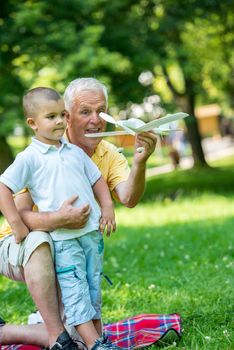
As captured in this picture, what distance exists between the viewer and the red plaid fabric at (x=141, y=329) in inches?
162

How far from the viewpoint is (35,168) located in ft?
12.0

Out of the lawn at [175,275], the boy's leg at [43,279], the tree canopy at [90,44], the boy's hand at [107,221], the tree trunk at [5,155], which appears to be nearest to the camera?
the boy's leg at [43,279]

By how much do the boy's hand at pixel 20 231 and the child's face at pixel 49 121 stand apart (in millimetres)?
456

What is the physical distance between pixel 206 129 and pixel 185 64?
50.2m

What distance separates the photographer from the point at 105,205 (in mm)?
3867

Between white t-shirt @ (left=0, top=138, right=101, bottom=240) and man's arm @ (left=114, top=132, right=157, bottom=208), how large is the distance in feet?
0.90

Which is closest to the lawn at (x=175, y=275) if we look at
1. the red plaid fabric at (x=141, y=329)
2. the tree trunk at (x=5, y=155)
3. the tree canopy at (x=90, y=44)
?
the red plaid fabric at (x=141, y=329)

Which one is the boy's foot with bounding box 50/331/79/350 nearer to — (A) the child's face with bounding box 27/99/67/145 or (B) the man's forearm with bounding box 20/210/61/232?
(B) the man's forearm with bounding box 20/210/61/232

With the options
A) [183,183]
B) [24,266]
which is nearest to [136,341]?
[24,266]

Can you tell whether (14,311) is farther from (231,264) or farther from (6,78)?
(6,78)

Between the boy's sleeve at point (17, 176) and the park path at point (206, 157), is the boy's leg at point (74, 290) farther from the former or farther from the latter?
the park path at point (206, 157)

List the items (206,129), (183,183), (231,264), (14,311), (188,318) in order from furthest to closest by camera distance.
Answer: (206,129)
(183,183)
(231,264)
(14,311)
(188,318)

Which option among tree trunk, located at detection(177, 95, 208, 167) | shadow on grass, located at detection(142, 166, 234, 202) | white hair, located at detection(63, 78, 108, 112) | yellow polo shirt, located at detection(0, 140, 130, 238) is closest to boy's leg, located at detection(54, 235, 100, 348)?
yellow polo shirt, located at detection(0, 140, 130, 238)

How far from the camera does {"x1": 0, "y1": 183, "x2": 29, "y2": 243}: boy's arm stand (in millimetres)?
3557
